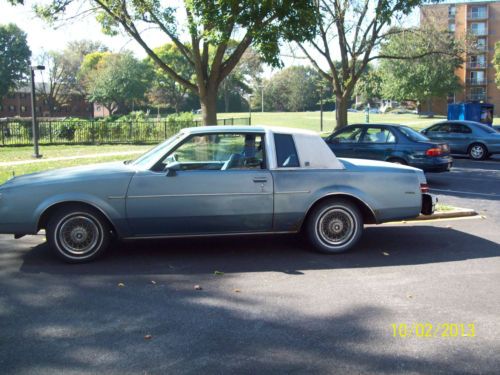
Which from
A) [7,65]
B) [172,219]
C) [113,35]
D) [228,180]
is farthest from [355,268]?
[7,65]

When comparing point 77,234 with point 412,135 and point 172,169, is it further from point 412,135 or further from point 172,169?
point 412,135

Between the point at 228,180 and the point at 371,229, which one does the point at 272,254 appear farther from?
the point at 371,229

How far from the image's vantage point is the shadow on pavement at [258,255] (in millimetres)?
6230

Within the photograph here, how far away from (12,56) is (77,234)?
76353 mm

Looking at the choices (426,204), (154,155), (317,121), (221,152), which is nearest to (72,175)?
(154,155)

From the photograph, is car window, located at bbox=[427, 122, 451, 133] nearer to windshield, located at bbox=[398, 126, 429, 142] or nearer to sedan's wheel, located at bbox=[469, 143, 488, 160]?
sedan's wheel, located at bbox=[469, 143, 488, 160]

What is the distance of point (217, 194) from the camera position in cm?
644

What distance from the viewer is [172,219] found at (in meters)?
6.41

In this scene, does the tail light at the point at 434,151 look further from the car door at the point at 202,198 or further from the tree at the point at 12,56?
the tree at the point at 12,56

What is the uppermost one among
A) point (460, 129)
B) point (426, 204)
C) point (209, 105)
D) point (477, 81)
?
point (477, 81)

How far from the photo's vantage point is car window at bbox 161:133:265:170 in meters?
6.66

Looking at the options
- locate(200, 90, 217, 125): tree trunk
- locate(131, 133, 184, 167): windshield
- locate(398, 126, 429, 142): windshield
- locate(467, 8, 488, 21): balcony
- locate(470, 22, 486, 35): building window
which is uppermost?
locate(467, 8, 488, 21): balcony

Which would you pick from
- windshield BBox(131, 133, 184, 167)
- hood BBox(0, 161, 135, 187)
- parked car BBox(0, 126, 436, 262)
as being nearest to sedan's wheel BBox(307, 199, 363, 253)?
parked car BBox(0, 126, 436, 262)

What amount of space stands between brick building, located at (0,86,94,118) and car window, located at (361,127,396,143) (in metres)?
86.8
